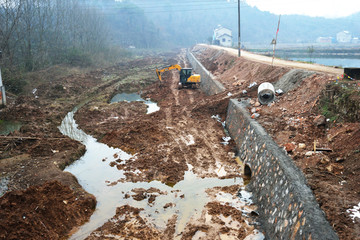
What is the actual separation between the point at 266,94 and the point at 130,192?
818 cm

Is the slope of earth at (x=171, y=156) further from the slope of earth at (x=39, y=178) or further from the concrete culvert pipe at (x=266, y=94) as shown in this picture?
the concrete culvert pipe at (x=266, y=94)

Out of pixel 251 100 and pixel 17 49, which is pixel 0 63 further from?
pixel 251 100

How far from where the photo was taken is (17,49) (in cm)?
3027

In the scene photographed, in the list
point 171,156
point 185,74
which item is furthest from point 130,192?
point 185,74

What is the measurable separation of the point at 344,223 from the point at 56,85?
970 inches

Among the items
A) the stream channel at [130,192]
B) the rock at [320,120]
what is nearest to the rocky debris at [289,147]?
the rock at [320,120]

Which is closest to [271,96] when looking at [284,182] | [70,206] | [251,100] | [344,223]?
[251,100]

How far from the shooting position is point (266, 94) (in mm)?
13328

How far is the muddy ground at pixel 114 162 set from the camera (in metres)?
7.14

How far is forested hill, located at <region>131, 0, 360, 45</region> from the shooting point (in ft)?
448

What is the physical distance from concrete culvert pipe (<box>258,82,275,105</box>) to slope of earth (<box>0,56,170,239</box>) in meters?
9.09

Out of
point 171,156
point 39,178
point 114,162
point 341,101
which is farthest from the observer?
point 171,156

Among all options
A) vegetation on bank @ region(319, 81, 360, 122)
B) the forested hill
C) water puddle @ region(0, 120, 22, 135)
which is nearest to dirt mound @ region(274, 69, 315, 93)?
vegetation on bank @ region(319, 81, 360, 122)

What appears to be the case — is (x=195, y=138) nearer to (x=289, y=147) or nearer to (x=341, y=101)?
(x=289, y=147)
